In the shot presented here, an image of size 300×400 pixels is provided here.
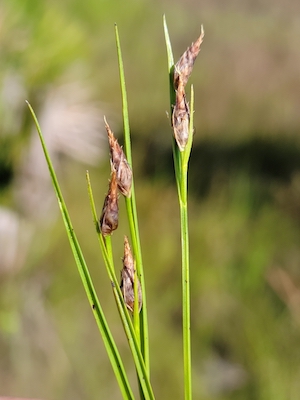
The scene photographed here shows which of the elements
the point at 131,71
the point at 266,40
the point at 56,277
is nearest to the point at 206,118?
the point at 131,71

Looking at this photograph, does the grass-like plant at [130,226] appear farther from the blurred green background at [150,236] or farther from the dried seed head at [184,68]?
the blurred green background at [150,236]

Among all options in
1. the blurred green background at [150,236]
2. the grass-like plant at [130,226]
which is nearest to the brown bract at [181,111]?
the grass-like plant at [130,226]

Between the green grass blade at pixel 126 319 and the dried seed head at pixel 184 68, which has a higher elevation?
the dried seed head at pixel 184 68

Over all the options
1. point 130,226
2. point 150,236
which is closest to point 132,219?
point 130,226

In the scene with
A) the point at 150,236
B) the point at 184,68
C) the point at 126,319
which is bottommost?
the point at 150,236

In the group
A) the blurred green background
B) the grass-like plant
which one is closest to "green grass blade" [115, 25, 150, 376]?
the grass-like plant

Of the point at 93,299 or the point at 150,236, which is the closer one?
the point at 93,299

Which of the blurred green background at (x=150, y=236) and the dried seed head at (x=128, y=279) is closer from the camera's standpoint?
the dried seed head at (x=128, y=279)

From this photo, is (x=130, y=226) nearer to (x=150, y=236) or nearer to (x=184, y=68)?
(x=184, y=68)
